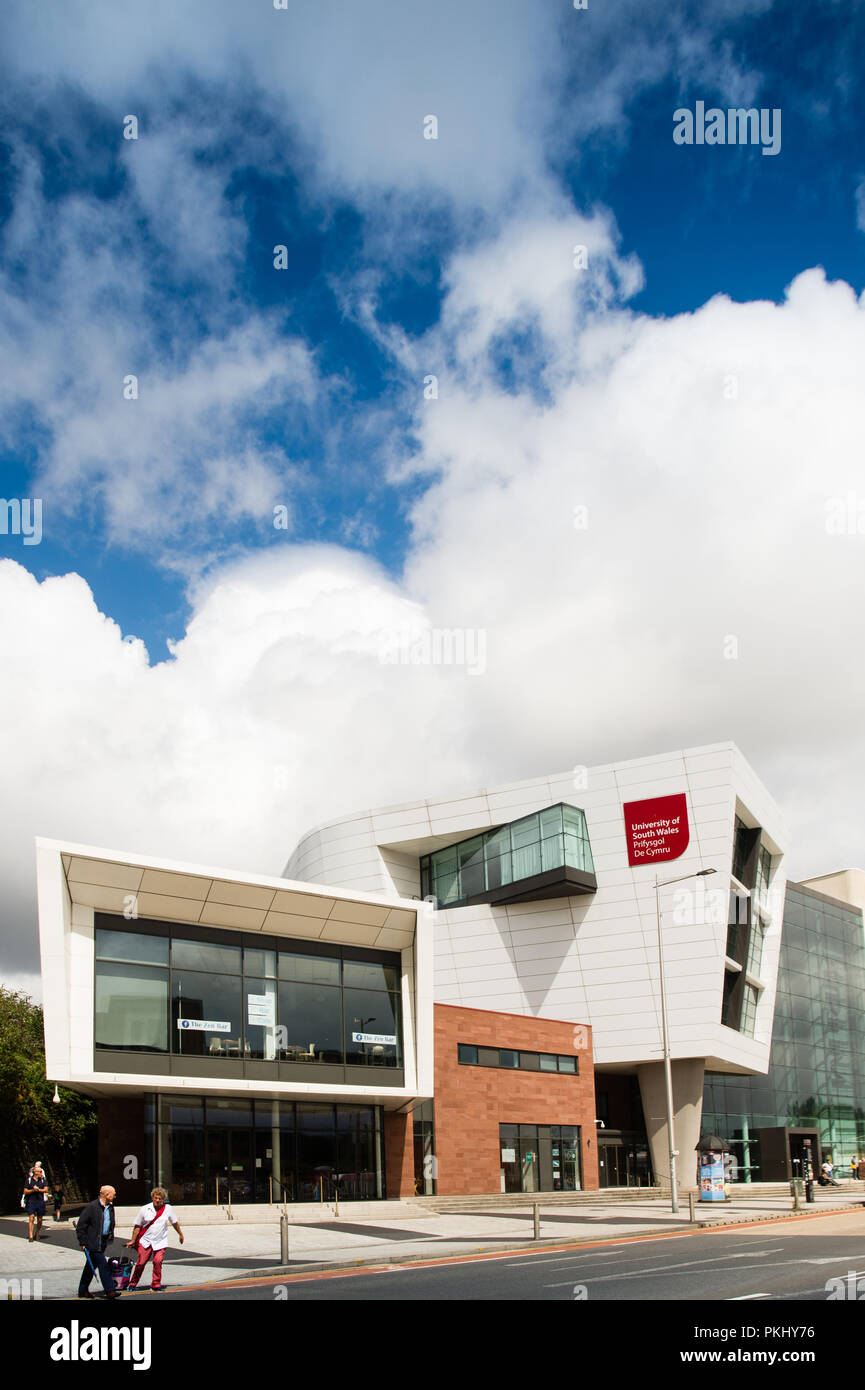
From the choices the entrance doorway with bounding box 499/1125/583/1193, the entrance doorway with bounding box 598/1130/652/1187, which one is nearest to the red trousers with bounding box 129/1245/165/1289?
the entrance doorway with bounding box 499/1125/583/1193

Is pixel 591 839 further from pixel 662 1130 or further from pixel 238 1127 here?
pixel 238 1127

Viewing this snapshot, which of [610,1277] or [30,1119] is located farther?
[30,1119]

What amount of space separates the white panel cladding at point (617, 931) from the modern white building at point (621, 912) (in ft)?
0.21

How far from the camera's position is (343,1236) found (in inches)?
1073

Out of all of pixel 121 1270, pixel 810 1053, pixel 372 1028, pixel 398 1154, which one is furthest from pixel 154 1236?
pixel 810 1053

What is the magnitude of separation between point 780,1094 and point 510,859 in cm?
2129

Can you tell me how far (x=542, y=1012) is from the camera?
2170 inches

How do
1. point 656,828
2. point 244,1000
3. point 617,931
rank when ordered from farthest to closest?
point 617,931 → point 656,828 → point 244,1000

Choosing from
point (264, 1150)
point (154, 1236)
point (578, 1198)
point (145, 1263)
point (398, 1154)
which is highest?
point (154, 1236)

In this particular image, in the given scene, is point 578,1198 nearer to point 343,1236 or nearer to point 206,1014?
point 206,1014

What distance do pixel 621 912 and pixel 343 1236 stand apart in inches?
1120

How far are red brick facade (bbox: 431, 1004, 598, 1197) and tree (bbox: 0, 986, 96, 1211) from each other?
12.6 m

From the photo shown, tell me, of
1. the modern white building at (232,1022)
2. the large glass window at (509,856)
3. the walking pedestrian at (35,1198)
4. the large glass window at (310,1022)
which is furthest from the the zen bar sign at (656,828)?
the walking pedestrian at (35,1198)
